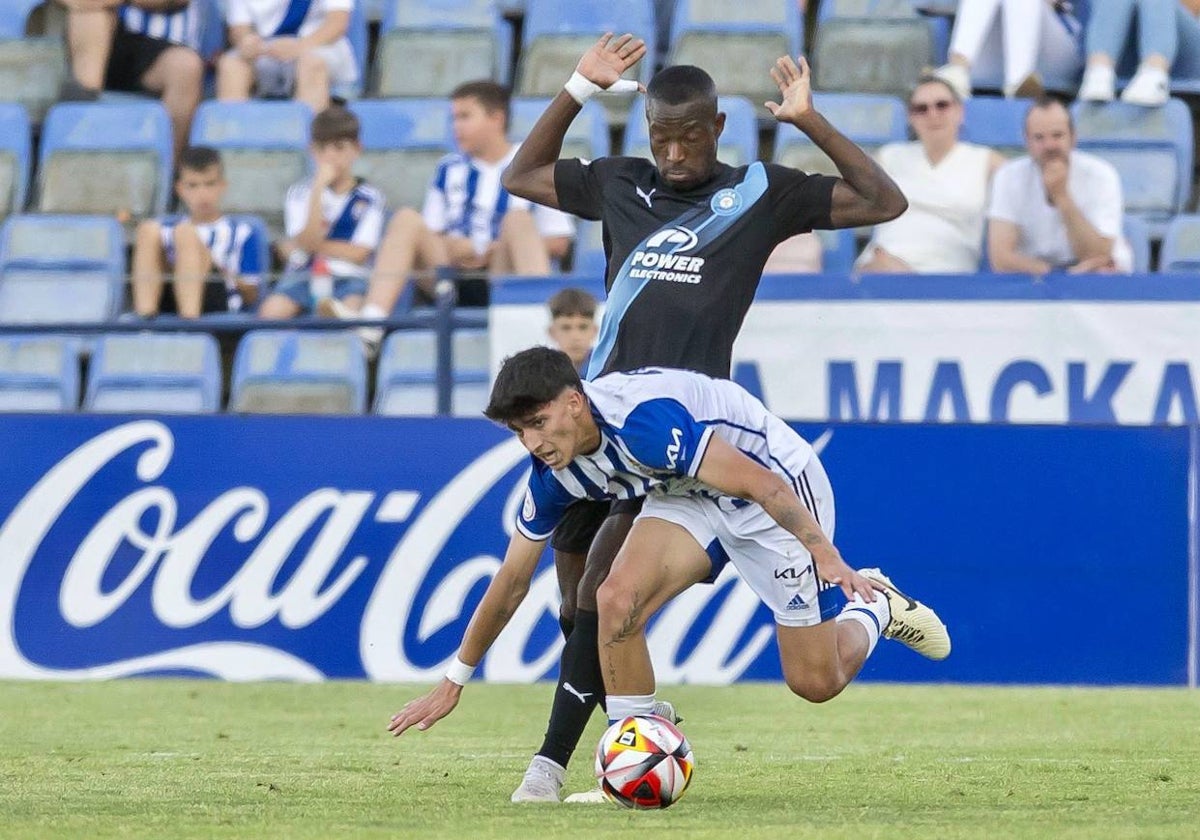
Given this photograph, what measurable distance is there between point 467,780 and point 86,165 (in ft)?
25.7

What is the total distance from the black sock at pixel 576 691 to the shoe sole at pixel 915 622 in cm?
126

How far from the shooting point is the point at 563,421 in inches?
221

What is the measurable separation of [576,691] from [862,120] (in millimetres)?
7156

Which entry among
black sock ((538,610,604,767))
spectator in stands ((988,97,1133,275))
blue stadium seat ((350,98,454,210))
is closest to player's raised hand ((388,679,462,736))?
black sock ((538,610,604,767))

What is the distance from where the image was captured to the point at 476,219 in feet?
38.6

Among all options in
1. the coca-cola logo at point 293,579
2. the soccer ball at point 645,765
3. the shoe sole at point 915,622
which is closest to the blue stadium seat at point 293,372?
the coca-cola logo at point 293,579

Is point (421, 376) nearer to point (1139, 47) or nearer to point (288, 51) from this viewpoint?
point (288, 51)

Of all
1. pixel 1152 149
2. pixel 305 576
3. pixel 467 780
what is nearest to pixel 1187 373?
pixel 1152 149

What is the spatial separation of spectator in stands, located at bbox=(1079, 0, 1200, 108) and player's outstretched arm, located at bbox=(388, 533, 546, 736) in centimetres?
742

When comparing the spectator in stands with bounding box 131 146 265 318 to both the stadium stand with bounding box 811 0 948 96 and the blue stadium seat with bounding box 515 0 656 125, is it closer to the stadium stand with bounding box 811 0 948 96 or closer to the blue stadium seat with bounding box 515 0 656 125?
the blue stadium seat with bounding box 515 0 656 125

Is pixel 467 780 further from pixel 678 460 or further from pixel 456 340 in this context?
pixel 456 340

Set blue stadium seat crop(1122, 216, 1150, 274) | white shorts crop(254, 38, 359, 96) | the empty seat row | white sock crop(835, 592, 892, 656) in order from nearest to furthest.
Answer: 1. white sock crop(835, 592, 892, 656)
2. the empty seat row
3. blue stadium seat crop(1122, 216, 1150, 274)
4. white shorts crop(254, 38, 359, 96)

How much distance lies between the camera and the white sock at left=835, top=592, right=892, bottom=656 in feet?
22.2

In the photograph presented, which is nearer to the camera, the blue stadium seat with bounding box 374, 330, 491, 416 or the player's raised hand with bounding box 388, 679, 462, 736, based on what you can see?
the player's raised hand with bounding box 388, 679, 462, 736
